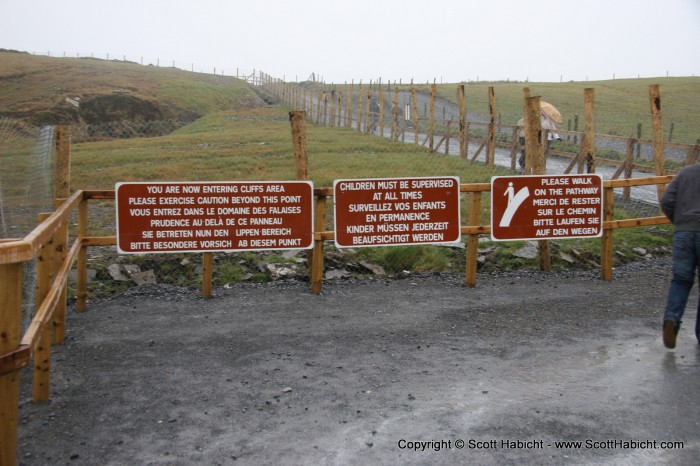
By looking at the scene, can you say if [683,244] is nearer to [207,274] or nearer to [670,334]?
[670,334]

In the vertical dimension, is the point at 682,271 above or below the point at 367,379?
above

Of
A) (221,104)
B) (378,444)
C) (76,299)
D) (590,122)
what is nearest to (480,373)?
(378,444)

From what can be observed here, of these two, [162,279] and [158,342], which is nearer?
[158,342]

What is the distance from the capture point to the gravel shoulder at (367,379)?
177 inches

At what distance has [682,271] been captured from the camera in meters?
6.41

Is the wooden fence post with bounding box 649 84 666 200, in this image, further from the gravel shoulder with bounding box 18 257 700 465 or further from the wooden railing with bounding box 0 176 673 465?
the gravel shoulder with bounding box 18 257 700 465

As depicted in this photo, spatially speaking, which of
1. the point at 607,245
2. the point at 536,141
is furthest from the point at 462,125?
the point at 607,245

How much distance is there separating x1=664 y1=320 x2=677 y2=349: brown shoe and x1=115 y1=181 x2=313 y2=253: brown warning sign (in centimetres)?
397

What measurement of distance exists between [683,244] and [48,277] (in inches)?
218

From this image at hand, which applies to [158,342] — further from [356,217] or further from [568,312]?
[568,312]

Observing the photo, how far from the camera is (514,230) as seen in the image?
9023 millimetres

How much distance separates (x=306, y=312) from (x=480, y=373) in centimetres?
252

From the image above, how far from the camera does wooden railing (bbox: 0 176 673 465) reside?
3.84 meters

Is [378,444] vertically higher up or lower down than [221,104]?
lower down
